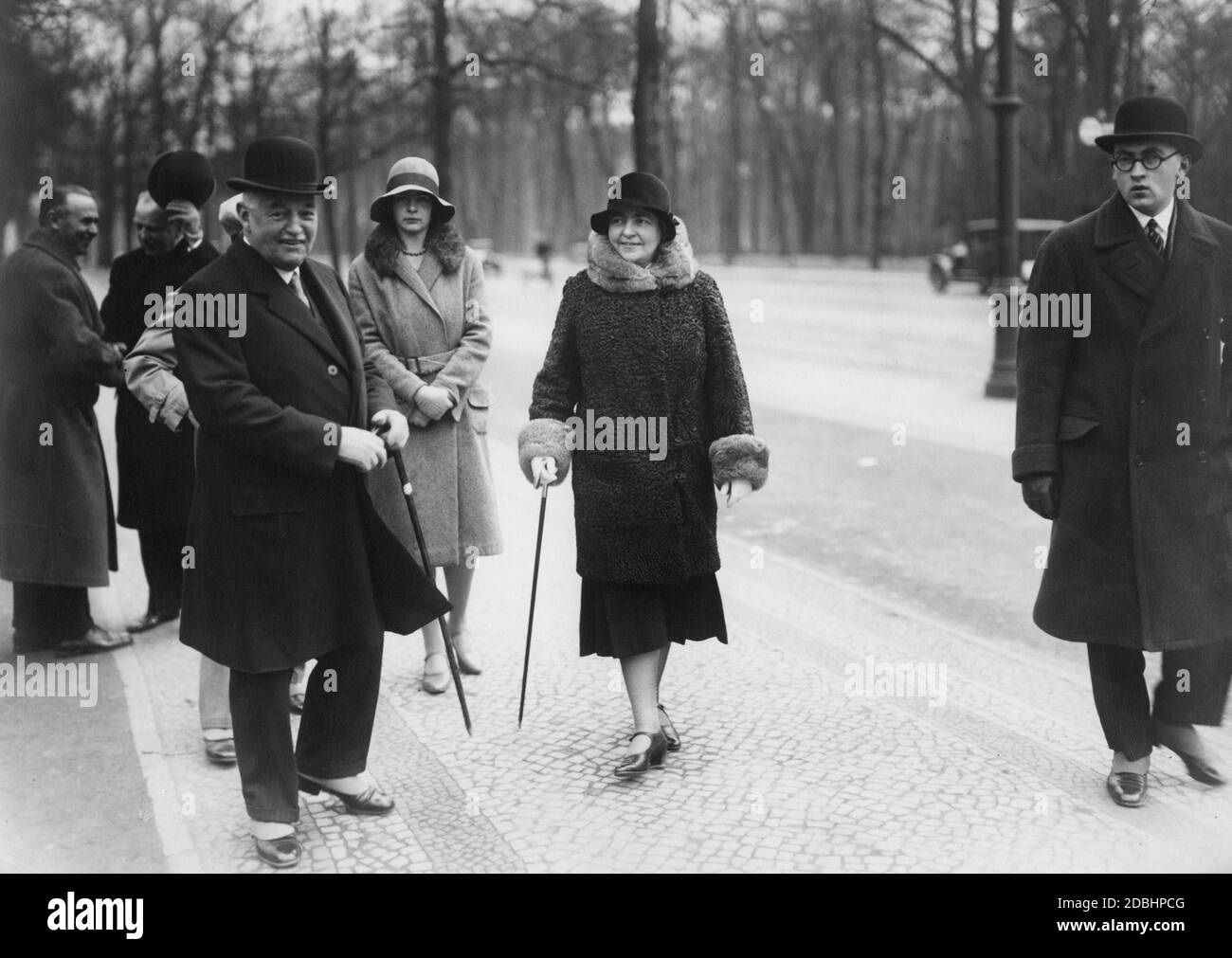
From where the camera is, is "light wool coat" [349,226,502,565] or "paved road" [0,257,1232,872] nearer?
"paved road" [0,257,1232,872]

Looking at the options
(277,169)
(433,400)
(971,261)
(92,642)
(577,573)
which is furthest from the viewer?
(971,261)

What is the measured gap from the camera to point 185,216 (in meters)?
5.86

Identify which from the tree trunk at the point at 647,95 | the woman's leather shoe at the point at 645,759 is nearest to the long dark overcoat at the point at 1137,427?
the woman's leather shoe at the point at 645,759

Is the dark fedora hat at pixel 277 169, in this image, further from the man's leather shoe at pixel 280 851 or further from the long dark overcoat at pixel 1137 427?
the long dark overcoat at pixel 1137 427

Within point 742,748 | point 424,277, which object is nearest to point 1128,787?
point 742,748

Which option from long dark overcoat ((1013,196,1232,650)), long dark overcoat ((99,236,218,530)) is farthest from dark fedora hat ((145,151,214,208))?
long dark overcoat ((1013,196,1232,650))

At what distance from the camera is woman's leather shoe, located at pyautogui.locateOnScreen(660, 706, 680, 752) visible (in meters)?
4.77

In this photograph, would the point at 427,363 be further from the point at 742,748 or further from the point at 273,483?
the point at 742,748

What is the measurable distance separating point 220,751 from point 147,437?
1959 mm

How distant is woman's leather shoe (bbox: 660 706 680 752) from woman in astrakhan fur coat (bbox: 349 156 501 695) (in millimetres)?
1043

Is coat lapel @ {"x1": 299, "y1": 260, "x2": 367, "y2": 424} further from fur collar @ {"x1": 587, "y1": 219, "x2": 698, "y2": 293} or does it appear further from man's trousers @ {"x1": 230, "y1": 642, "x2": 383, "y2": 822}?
fur collar @ {"x1": 587, "y1": 219, "x2": 698, "y2": 293}

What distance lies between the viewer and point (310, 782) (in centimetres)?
416

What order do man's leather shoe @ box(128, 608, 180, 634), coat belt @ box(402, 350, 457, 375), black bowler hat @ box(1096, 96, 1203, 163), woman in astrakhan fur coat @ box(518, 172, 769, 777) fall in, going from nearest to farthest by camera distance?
1. black bowler hat @ box(1096, 96, 1203, 163)
2. woman in astrakhan fur coat @ box(518, 172, 769, 777)
3. coat belt @ box(402, 350, 457, 375)
4. man's leather shoe @ box(128, 608, 180, 634)

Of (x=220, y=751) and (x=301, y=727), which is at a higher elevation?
(x=301, y=727)
